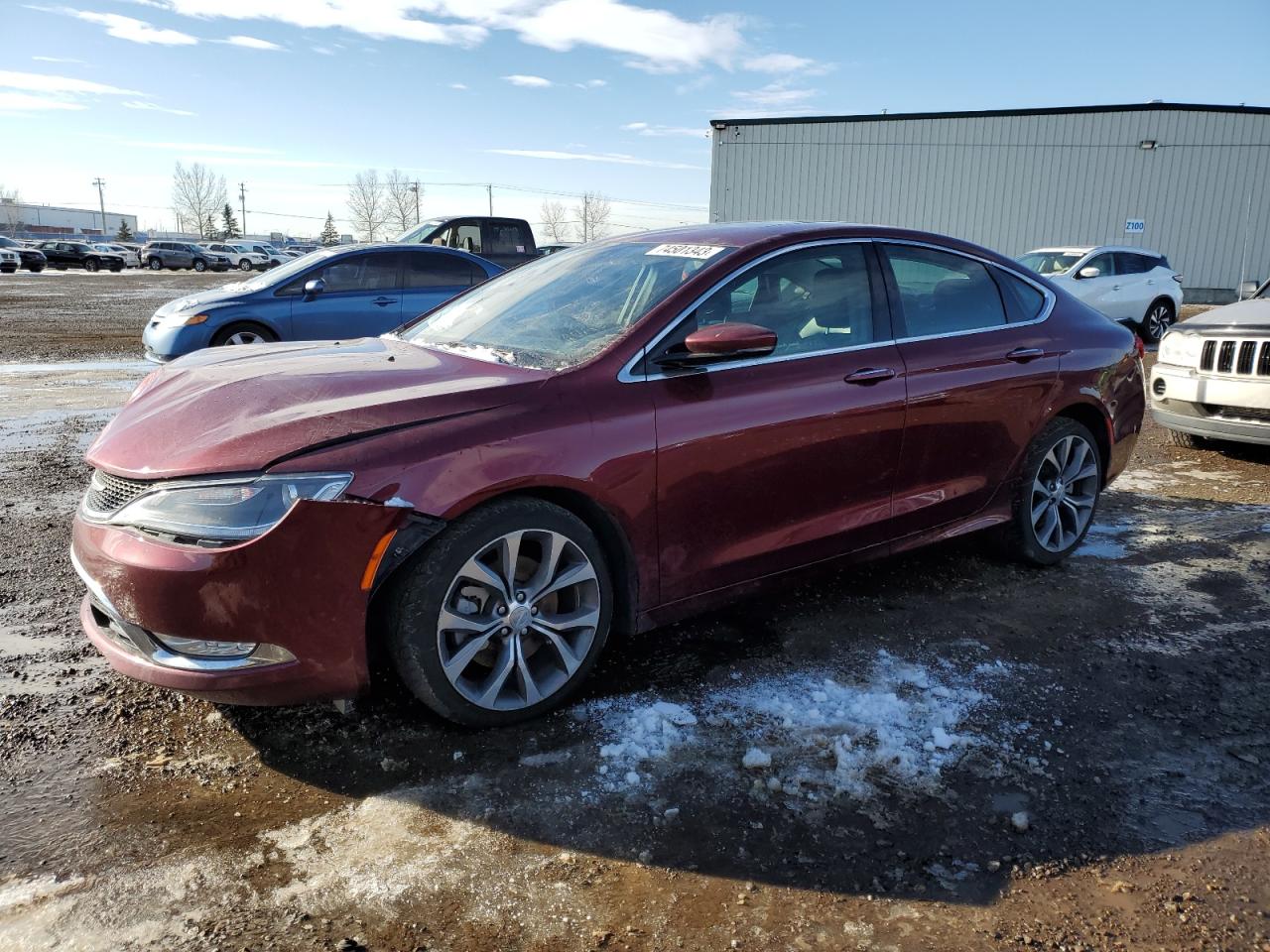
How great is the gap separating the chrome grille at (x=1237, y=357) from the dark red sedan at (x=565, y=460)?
286cm

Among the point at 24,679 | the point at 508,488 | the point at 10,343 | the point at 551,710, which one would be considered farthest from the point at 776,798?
the point at 10,343

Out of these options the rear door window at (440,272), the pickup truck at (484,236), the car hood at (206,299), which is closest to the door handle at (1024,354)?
the rear door window at (440,272)

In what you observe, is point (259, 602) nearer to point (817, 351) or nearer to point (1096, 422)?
point (817, 351)

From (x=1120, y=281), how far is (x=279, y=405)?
49.6 ft

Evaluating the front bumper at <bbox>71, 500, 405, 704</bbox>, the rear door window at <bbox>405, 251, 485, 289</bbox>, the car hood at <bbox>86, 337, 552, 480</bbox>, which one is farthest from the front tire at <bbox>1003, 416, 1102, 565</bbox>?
the rear door window at <bbox>405, 251, 485, 289</bbox>

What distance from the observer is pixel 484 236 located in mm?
15312

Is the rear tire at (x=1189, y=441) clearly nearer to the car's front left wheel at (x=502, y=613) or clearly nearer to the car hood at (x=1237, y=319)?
the car hood at (x=1237, y=319)

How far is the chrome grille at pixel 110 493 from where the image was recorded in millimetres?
2756

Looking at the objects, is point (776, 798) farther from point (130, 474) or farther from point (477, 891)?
point (130, 474)

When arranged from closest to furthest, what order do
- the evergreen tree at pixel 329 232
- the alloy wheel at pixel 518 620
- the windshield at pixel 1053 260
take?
the alloy wheel at pixel 518 620 < the windshield at pixel 1053 260 < the evergreen tree at pixel 329 232

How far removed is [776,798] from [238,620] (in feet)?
5.30

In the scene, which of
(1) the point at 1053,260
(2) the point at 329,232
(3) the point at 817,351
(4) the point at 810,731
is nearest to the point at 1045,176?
(1) the point at 1053,260

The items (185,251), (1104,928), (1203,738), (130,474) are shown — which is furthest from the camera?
(185,251)

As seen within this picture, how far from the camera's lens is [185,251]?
177 feet
